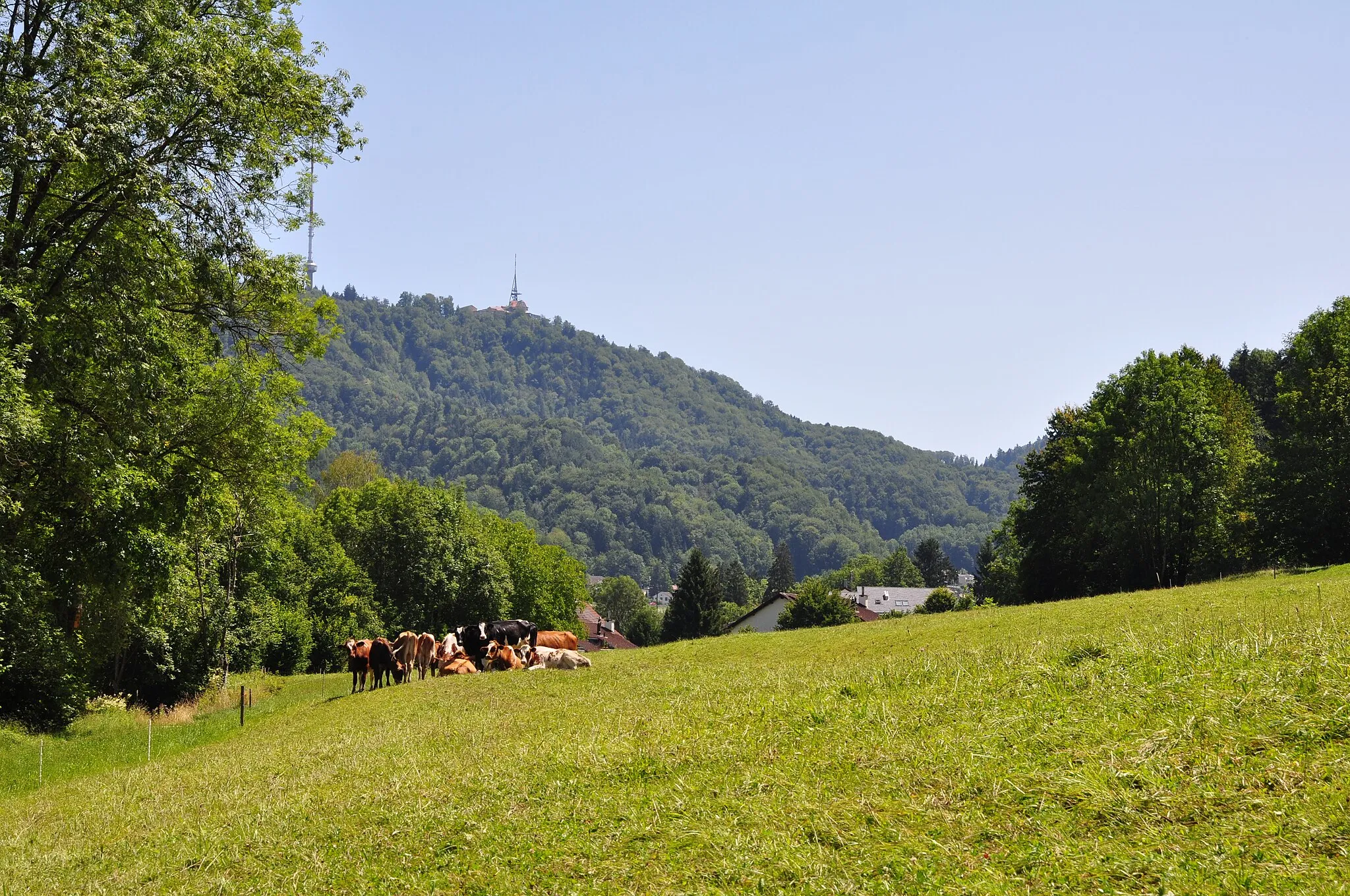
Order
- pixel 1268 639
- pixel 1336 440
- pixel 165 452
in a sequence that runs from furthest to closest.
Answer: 1. pixel 1336 440
2. pixel 165 452
3. pixel 1268 639

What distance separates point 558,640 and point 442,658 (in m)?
5.86

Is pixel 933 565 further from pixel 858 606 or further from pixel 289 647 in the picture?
pixel 289 647

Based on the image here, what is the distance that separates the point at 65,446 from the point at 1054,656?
51.8 feet

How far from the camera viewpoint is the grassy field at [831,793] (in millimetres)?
7535

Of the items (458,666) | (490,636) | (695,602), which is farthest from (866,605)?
(458,666)

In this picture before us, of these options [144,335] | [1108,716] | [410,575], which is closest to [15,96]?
[144,335]

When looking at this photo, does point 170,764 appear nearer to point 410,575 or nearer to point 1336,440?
point 410,575

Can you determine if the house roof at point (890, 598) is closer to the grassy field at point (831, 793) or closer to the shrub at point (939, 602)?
the shrub at point (939, 602)

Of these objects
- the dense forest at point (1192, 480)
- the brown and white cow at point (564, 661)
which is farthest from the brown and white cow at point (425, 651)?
the dense forest at point (1192, 480)

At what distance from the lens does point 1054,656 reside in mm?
13945

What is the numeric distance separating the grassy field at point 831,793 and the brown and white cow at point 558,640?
1988 cm

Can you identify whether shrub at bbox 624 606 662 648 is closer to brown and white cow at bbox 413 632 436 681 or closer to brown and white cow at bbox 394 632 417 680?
brown and white cow at bbox 413 632 436 681

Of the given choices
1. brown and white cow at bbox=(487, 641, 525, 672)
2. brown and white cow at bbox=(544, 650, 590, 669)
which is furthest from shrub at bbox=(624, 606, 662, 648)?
brown and white cow at bbox=(544, 650, 590, 669)

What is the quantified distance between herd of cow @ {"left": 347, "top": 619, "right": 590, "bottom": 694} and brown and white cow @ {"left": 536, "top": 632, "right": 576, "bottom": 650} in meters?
1.63
